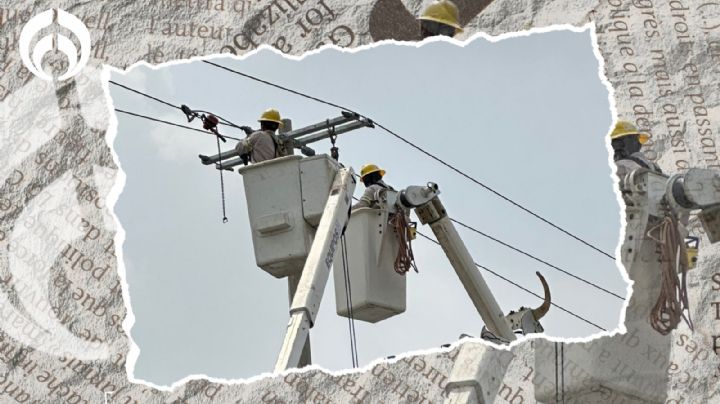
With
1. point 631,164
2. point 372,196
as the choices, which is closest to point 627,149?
point 631,164

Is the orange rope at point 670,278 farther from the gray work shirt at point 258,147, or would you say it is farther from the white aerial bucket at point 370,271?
the gray work shirt at point 258,147

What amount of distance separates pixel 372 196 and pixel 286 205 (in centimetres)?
102

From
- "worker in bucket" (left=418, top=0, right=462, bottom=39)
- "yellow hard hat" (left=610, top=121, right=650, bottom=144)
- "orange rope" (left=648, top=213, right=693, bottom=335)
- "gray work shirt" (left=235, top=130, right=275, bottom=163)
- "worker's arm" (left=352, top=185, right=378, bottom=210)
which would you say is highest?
"worker in bucket" (left=418, top=0, right=462, bottom=39)

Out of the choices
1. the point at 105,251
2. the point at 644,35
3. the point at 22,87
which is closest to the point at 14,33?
the point at 22,87

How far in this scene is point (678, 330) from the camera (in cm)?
1211

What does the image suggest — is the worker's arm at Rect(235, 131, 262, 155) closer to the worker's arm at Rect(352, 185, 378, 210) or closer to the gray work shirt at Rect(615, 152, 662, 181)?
the worker's arm at Rect(352, 185, 378, 210)

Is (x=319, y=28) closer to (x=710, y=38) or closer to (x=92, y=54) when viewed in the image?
(x=92, y=54)

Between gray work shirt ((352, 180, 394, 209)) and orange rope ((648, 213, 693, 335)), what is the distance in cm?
226

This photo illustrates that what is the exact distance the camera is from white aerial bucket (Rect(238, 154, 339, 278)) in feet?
38.1

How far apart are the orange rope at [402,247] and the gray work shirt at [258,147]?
875mm

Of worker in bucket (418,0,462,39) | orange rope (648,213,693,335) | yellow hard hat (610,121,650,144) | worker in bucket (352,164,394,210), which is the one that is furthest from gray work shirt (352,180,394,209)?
orange rope (648,213,693,335)

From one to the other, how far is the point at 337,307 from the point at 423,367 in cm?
146

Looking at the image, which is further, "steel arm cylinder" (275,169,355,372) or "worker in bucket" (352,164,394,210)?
"worker in bucket" (352,164,394,210)

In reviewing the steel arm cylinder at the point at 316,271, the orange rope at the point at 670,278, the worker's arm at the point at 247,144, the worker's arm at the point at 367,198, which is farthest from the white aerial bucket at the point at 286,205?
the orange rope at the point at 670,278
